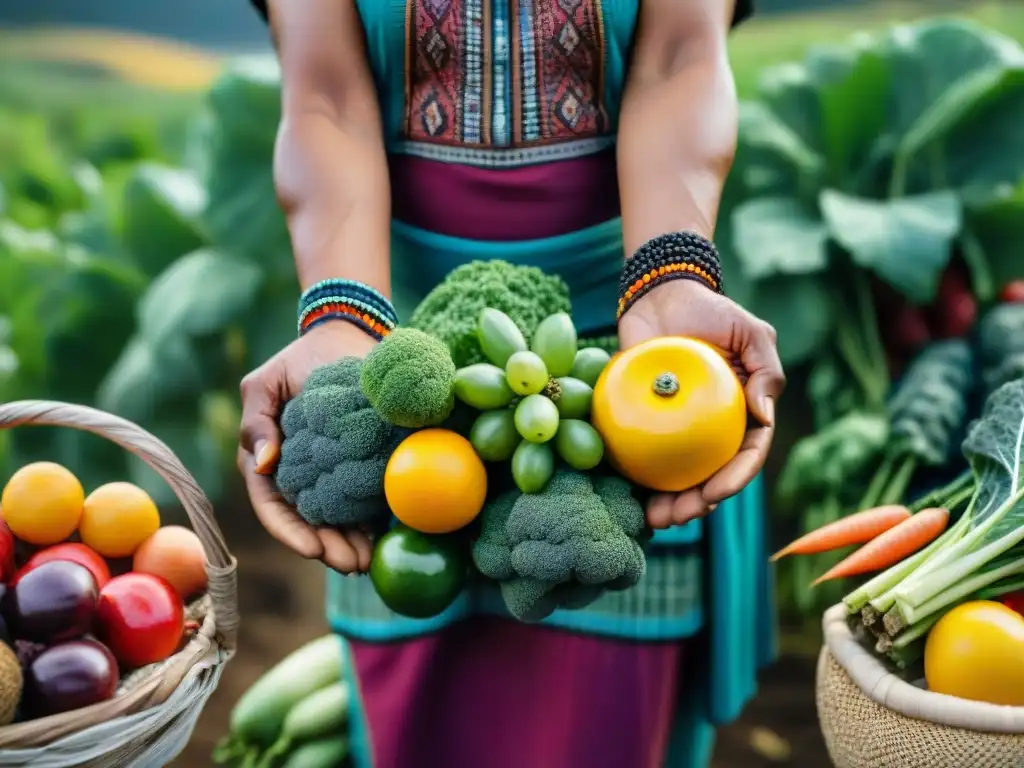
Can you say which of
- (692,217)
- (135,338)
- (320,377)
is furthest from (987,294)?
(135,338)

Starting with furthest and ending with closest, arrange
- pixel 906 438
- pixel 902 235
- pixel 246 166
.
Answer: pixel 246 166 < pixel 902 235 < pixel 906 438

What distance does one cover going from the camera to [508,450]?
137 cm

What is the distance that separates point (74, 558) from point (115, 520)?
0.10 meters

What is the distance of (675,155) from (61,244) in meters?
2.84

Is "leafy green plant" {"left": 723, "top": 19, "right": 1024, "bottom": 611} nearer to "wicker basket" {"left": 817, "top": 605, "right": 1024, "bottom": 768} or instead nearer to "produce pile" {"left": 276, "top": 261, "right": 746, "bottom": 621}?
"wicker basket" {"left": 817, "top": 605, "right": 1024, "bottom": 768}

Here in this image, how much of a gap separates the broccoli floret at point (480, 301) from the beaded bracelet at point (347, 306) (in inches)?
2.1

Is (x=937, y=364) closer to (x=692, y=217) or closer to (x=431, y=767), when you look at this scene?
(x=692, y=217)

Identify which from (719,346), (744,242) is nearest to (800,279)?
(744,242)

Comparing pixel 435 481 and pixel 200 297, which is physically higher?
pixel 435 481

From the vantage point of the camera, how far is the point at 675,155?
161cm

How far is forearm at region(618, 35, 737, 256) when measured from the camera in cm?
160

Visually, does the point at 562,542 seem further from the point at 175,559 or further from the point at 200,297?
the point at 200,297

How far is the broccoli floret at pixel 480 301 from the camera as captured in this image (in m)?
1.46

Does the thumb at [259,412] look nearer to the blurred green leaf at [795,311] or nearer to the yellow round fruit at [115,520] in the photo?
the yellow round fruit at [115,520]
